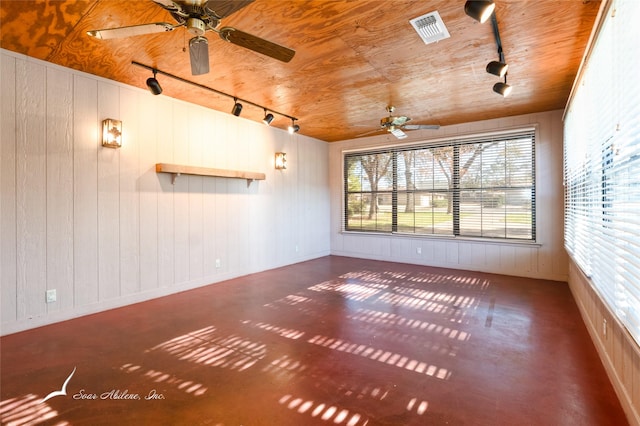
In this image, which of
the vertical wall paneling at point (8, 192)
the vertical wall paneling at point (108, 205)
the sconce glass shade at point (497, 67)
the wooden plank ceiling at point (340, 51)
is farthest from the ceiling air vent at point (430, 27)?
the vertical wall paneling at point (8, 192)

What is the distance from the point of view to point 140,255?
13.7 ft

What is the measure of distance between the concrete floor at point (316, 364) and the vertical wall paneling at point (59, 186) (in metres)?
0.49

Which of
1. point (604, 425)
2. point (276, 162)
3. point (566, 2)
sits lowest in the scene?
point (604, 425)

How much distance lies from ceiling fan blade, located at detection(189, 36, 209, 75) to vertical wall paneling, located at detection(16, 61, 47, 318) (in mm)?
2069

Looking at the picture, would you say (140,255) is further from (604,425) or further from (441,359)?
(604,425)

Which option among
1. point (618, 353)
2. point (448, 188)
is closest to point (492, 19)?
point (618, 353)

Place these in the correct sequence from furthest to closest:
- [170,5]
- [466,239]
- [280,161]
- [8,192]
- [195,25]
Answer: [280,161]
[466,239]
[8,192]
[195,25]
[170,5]

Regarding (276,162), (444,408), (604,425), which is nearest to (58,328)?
(444,408)

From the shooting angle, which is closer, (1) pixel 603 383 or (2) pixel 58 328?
(1) pixel 603 383

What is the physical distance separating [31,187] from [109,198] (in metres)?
0.73

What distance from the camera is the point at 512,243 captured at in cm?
550

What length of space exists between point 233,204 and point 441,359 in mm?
4026

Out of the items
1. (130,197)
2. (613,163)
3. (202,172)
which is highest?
(202,172)

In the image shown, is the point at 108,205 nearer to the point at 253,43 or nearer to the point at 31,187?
the point at 31,187
